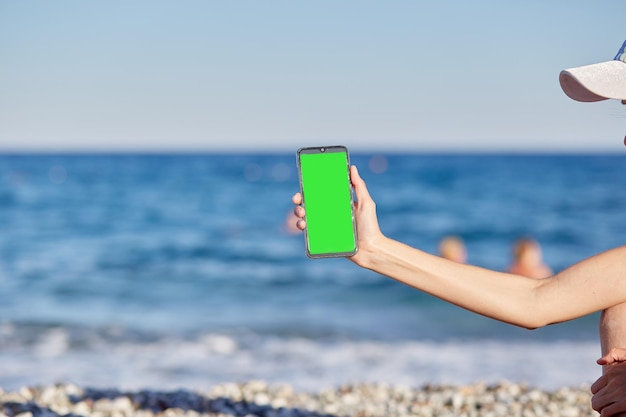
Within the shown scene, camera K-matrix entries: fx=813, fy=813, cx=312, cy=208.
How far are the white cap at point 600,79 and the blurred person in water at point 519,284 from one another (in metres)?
0.03

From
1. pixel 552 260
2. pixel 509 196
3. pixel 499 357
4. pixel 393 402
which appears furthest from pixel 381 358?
pixel 509 196

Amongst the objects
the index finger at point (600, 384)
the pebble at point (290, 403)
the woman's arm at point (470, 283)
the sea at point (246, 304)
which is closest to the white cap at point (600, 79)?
the woman's arm at point (470, 283)

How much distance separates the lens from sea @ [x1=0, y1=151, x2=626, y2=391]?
7.72 meters

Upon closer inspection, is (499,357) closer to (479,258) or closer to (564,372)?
(564,372)

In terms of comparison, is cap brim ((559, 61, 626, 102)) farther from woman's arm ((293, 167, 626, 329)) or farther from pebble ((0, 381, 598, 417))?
pebble ((0, 381, 598, 417))

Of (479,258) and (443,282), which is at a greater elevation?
(479,258)

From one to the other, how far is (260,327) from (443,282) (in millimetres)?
7574

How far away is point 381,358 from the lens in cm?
834

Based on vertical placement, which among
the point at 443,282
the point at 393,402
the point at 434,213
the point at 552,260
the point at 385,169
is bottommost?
the point at 393,402

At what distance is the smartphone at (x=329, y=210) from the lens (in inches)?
99.7

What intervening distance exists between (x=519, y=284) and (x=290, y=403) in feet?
9.43

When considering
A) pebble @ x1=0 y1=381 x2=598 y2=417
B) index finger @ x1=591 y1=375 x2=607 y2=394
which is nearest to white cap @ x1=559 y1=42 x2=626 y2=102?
index finger @ x1=591 y1=375 x2=607 y2=394

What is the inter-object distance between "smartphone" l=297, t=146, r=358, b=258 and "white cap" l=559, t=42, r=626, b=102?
0.72m

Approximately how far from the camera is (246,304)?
38.2ft
